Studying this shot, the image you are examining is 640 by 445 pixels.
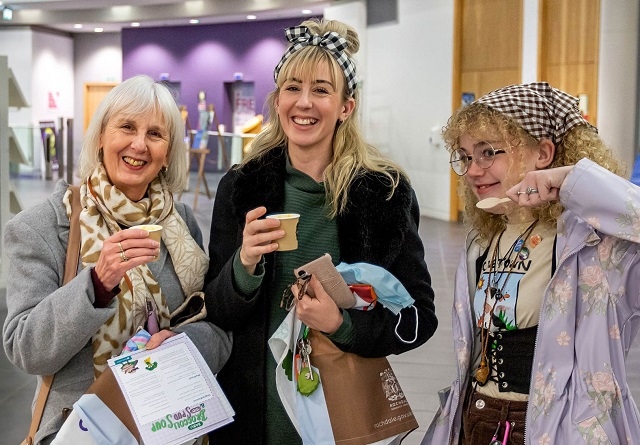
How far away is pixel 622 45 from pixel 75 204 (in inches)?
415

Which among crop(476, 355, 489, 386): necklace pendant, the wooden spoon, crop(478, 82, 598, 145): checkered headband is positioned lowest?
crop(476, 355, 489, 386): necklace pendant

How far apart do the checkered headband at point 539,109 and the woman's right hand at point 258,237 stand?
662mm

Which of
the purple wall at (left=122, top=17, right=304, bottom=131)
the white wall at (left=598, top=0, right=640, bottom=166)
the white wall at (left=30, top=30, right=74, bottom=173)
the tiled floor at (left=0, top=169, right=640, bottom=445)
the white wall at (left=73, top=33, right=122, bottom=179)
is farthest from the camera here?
the white wall at (left=73, top=33, right=122, bottom=179)

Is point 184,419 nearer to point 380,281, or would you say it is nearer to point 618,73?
point 380,281

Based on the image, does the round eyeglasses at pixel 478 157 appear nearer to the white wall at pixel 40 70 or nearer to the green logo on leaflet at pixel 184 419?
the green logo on leaflet at pixel 184 419

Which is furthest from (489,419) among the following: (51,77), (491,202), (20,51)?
(51,77)

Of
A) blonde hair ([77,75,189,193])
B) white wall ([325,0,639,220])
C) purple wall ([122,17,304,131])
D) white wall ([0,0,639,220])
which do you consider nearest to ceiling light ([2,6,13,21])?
purple wall ([122,17,304,131])

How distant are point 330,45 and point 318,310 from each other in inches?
29.3

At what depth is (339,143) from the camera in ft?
7.37

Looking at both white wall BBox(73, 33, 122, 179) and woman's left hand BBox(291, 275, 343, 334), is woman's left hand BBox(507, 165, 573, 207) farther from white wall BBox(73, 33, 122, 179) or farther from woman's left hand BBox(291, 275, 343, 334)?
white wall BBox(73, 33, 122, 179)

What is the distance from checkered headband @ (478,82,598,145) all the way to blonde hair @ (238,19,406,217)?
364 millimetres

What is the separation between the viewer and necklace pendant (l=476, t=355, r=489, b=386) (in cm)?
205

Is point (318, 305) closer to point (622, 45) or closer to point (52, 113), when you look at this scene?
point (622, 45)

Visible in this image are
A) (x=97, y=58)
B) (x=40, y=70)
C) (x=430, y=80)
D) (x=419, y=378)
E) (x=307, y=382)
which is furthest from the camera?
(x=97, y=58)
